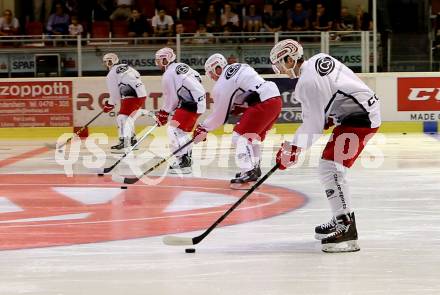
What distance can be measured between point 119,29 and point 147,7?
1.41 m

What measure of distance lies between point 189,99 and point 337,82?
5904 millimetres

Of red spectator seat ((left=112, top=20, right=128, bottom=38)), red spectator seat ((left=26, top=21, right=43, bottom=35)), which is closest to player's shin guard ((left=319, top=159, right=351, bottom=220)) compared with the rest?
red spectator seat ((left=112, top=20, right=128, bottom=38))

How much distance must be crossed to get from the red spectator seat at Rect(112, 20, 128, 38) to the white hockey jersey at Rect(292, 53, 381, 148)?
12.9 metres

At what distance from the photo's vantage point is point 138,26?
60.0 ft

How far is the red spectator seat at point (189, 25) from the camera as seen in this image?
18.6 metres

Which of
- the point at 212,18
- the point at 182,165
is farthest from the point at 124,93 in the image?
the point at 212,18

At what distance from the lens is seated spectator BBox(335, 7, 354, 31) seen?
18.2 meters

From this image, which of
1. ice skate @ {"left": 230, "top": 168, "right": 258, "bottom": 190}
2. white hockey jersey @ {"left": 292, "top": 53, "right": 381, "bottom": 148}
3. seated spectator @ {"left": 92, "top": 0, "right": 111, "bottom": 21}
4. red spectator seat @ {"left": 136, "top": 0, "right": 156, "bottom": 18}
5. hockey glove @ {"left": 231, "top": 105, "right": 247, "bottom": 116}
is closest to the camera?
white hockey jersey @ {"left": 292, "top": 53, "right": 381, "bottom": 148}

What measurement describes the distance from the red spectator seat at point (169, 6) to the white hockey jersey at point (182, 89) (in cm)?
823

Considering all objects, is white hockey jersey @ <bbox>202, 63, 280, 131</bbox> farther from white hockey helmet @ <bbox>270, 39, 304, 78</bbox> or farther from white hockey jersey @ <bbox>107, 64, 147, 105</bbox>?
white hockey jersey @ <bbox>107, 64, 147, 105</bbox>

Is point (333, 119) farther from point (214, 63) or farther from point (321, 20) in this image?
point (321, 20)

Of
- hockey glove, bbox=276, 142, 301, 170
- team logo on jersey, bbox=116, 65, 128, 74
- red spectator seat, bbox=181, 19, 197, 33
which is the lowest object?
hockey glove, bbox=276, 142, 301, 170

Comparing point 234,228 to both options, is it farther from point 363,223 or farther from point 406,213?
point 406,213

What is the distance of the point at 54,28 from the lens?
737 inches
